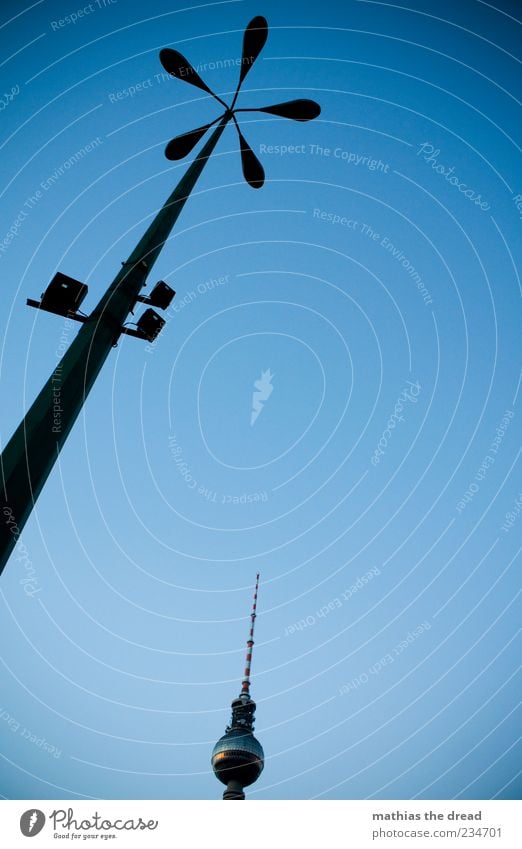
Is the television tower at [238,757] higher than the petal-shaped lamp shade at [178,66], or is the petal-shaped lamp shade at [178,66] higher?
the petal-shaped lamp shade at [178,66]

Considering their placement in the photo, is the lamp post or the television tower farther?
the television tower

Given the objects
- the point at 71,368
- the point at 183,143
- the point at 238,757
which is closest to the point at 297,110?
the point at 183,143

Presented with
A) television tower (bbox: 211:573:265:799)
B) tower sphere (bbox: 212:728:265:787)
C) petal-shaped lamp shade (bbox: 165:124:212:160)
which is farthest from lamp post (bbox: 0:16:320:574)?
tower sphere (bbox: 212:728:265:787)

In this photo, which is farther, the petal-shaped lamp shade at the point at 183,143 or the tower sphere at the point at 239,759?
the tower sphere at the point at 239,759

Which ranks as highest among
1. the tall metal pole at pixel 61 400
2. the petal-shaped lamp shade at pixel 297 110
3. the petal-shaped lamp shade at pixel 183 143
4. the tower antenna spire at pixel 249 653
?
the tower antenna spire at pixel 249 653

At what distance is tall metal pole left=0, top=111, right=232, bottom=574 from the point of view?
4590 mm

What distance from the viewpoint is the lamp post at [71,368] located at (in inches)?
182

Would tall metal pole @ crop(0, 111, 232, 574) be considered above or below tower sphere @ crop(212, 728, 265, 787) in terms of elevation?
below

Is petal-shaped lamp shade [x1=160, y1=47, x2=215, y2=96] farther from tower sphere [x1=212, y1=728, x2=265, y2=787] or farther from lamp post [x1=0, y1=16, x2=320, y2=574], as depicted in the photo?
tower sphere [x1=212, y1=728, x2=265, y2=787]

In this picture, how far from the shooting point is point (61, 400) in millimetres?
5074

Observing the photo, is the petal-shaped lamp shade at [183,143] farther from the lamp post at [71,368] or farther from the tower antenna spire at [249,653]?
the tower antenna spire at [249,653]

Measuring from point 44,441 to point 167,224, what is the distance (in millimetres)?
3700

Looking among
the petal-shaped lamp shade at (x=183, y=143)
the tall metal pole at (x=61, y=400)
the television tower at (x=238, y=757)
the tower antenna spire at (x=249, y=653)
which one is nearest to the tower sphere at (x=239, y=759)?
the television tower at (x=238, y=757)
